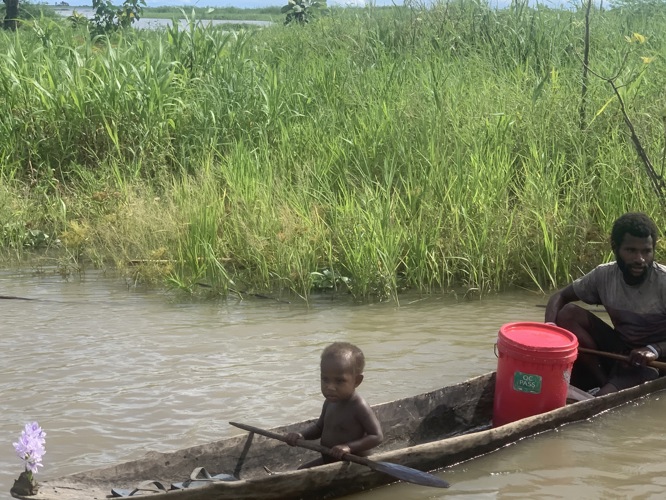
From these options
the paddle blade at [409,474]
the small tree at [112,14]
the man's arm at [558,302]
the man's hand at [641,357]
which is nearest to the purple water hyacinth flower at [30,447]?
the paddle blade at [409,474]

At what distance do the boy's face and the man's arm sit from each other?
147cm

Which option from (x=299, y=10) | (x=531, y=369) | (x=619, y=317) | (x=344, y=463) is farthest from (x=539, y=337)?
(x=299, y=10)

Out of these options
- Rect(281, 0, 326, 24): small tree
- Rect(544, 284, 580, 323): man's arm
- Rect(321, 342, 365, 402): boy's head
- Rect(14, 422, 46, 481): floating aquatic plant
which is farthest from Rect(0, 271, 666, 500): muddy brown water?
Rect(281, 0, 326, 24): small tree

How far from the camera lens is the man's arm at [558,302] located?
501cm

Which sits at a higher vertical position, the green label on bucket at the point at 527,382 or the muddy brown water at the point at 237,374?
the green label on bucket at the point at 527,382

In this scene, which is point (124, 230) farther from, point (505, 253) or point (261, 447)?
point (261, 447)

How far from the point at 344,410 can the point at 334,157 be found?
12.2 feet

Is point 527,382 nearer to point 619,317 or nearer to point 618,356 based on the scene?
point 618,356

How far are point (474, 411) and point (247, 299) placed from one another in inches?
90.8

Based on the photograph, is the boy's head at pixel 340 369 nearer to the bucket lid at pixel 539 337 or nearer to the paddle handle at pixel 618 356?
the bucket lid at pixel 539 337

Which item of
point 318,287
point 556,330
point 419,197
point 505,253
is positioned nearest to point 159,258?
point 318,287

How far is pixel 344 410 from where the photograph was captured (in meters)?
4.00

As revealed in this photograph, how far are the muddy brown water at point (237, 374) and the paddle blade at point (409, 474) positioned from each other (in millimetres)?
254

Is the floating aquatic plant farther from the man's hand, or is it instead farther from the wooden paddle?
the man's hand
